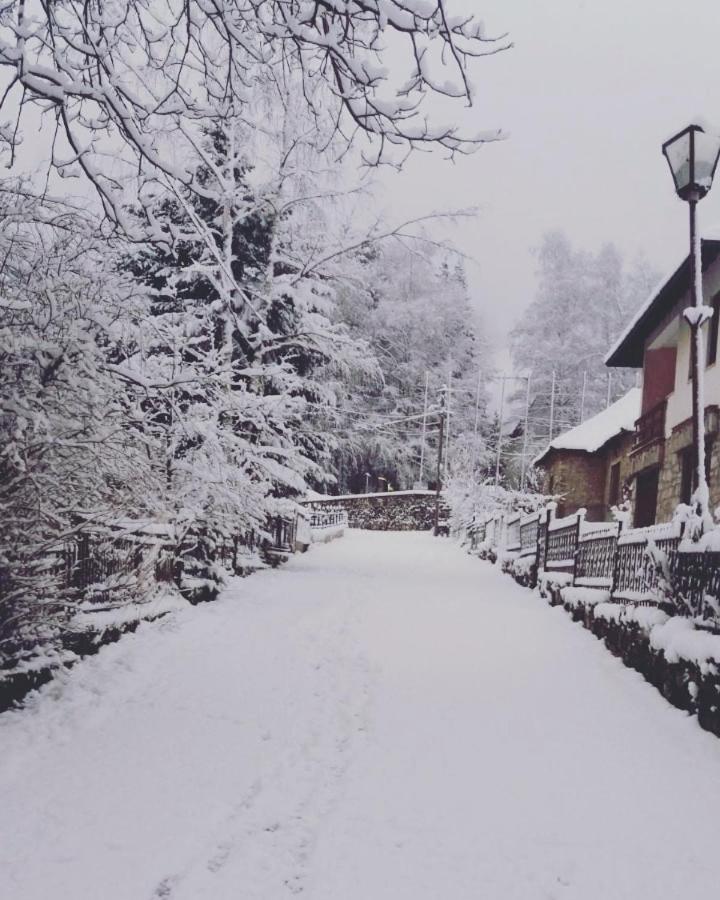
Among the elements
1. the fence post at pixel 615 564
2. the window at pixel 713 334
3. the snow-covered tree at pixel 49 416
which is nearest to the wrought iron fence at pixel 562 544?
the fence post at pixel 615 564

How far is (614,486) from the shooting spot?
24.8 meters

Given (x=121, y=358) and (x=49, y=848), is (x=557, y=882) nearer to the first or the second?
(x=49, y=848)

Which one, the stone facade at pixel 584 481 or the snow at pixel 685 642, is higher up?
the stone facade at pixel 584 481

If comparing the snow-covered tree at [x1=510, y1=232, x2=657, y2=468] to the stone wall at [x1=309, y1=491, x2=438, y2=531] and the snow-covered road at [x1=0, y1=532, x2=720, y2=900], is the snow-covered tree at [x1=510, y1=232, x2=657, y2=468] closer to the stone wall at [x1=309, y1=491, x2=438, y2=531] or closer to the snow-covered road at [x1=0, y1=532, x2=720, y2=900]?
the stone wall at [x1=309, y1=491, x2=438, y2=531]

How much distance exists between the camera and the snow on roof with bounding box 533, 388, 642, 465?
78.9 ft

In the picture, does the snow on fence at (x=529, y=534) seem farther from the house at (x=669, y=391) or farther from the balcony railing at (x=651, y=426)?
the balcony railing at (x=651, y=426)

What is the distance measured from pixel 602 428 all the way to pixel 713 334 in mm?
12835

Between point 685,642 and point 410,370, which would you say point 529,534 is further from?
point 410,370

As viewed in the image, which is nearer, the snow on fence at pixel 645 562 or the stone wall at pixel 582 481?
the snow on fence at pixel 645 562

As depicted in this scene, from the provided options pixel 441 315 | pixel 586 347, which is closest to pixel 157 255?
pixel 441 315

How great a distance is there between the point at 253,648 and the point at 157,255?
8.72 meters

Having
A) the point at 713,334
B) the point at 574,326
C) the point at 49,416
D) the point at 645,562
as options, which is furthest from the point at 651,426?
the point at 574,326

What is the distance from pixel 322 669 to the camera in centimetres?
613

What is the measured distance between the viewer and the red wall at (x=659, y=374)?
54.7 ft
